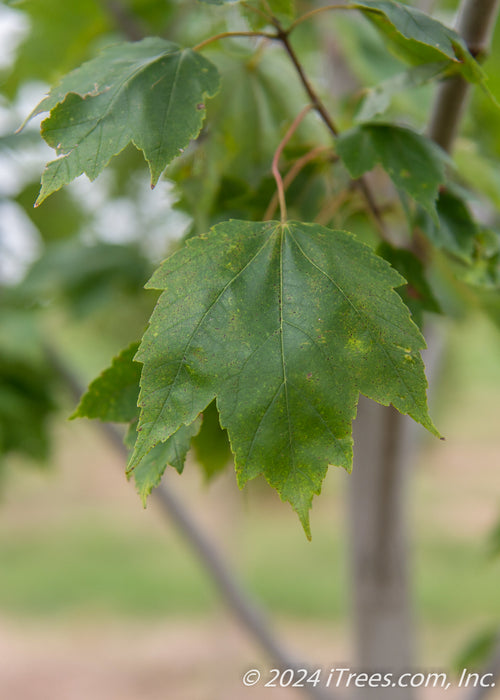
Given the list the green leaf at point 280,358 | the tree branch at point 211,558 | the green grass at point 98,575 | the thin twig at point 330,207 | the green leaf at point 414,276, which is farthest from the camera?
the green grass at point 98,575

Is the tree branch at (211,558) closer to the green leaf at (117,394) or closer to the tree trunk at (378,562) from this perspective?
the tree trunk at (378,562)

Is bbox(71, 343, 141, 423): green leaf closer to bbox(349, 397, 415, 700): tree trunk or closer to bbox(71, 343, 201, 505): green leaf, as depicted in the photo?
bbox(71, 343, 201, 505): green leaf

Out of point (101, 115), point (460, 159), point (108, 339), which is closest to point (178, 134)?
point (101, 115)

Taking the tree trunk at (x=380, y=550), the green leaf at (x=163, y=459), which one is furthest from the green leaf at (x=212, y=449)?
the tree trunk at (x=380, y=550)

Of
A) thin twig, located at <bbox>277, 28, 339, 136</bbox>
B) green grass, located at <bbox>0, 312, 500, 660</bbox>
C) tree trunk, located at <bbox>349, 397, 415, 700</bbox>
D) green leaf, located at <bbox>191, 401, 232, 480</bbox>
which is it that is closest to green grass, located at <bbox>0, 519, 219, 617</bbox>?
green grass, located at <bbox>0, 312, 500, 660</bbox>

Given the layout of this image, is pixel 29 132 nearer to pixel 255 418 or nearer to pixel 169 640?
pixel 255 418

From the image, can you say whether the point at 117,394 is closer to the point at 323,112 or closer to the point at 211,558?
the point at 323,112

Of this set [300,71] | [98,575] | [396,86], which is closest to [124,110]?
[300,71]
